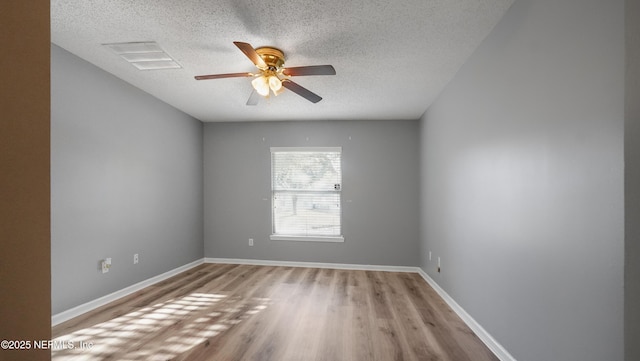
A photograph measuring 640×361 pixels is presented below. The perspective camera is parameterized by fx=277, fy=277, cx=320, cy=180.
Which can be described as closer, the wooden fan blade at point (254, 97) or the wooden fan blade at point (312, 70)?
the wooden fan blade at point (312, 70)

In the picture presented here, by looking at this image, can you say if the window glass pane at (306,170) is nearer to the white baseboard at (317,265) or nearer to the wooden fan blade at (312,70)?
the white baseboard at (317,265)

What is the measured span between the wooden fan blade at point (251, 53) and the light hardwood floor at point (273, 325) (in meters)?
2.25

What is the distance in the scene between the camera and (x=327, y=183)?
481cm

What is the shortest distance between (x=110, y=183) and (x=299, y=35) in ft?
8.66

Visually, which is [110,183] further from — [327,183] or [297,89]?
[327,183]

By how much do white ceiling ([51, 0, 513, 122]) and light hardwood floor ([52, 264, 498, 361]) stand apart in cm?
248

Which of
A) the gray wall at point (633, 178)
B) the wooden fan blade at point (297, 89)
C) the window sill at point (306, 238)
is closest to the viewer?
the gray wall at point (633, 178)

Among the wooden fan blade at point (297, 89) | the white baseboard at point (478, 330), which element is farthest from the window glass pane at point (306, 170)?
the white baseboard at point (478, 330)

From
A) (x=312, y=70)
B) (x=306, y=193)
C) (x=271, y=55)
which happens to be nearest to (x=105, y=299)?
(x=306, y=193)

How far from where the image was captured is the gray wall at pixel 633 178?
0.85 m

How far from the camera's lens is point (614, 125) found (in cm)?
114

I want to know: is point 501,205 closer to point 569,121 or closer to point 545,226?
point 545,226

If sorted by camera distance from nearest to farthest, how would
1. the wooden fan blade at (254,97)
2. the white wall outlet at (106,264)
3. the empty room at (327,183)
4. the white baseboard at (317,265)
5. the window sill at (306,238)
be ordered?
1. the empty room at (327,183)
2. the wooden fan blade at (254,97)
3. the white wall outlet at (106,264)
4. the white baseboard at (317,265)
5. the window sill at (306,238)
